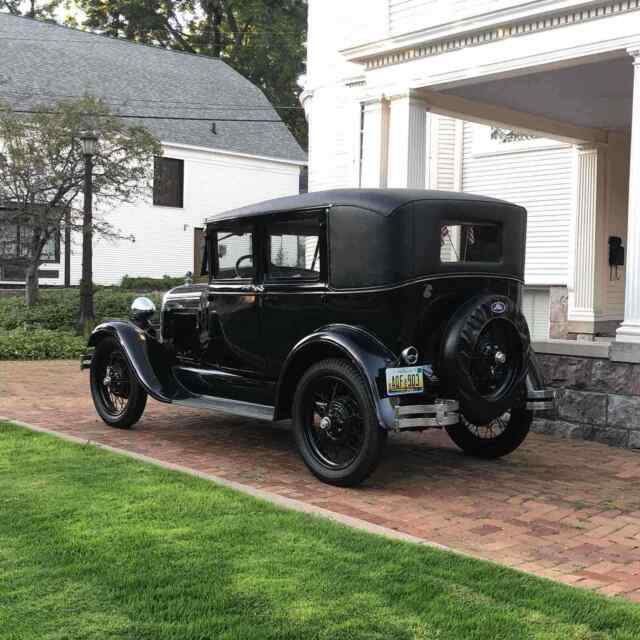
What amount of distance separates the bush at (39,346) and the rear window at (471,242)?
30.3 feet

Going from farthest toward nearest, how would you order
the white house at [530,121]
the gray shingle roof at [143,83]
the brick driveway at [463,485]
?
1. the gray shingle roof at [143,83]
2. the white house at [530,121]
3. the brick driveway at [463,485]

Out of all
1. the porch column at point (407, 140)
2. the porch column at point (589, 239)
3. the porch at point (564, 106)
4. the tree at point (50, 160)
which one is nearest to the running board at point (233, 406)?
the porch at point (564, 106)

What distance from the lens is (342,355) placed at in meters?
5.43

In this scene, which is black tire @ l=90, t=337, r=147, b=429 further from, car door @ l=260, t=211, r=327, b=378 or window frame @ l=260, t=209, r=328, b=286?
window frame @ l=260, t=209, r=328, b=286

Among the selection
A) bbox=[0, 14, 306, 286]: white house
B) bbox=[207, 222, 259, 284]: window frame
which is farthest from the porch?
bbox=[0, 14, 306, 286]: white house

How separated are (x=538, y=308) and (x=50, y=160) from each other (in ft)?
33.6

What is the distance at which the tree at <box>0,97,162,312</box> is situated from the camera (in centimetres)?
1666

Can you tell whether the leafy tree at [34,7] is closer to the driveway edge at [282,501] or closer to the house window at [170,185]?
the house window at [170,185]

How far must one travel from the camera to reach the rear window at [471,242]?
5.76m

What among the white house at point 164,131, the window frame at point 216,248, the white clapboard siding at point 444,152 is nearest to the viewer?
the window frame at point 216,248

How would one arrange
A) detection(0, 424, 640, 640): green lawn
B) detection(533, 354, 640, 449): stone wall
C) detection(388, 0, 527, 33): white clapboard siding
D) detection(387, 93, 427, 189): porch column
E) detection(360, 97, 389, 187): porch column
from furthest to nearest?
detection(360, 97, 389, 187): porch column → detection(387, 93, 427, 189): porch column → detection(388, 0, 527, 33): white clapboard siding → detection(533, 354, 640, 449): stone wall → detection(0, 424, 640, 640): green lawn

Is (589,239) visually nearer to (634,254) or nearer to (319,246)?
(634,254)

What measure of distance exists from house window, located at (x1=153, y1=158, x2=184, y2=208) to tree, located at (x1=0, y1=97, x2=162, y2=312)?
25.2 ft

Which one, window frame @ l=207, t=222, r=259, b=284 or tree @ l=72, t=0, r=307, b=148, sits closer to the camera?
window frame @ l=207, t=222, r=259, b=284
